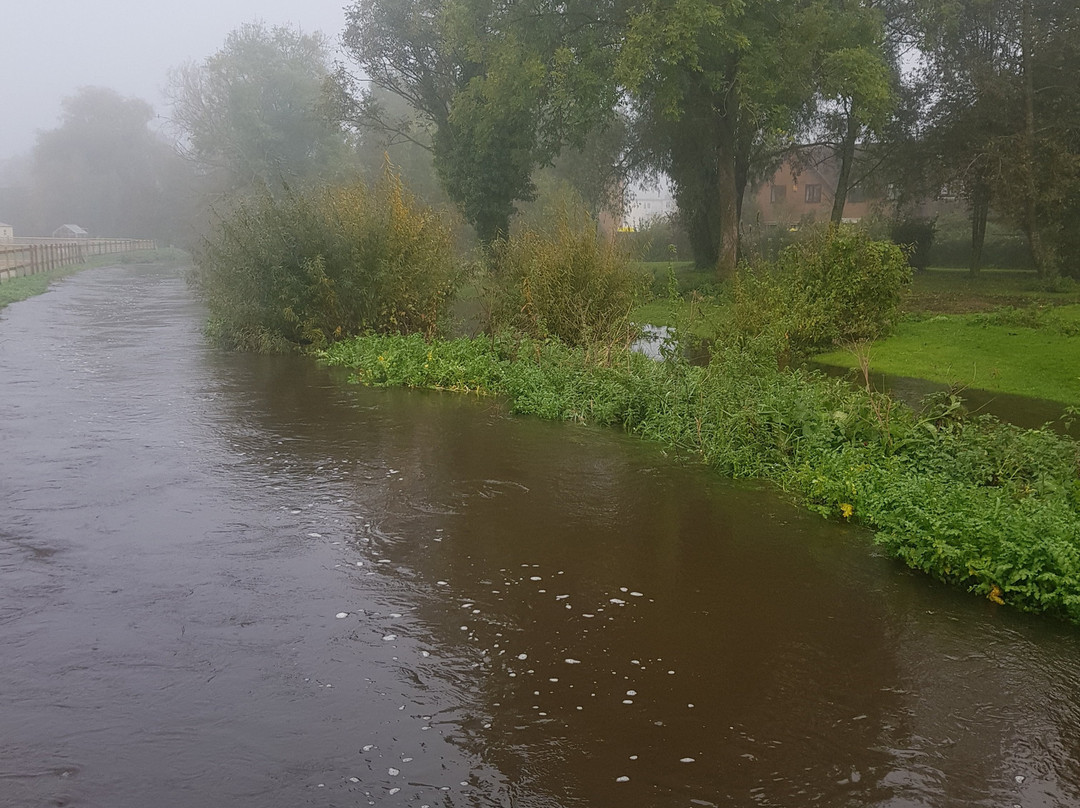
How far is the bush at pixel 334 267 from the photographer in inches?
708

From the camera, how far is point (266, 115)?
191 feet

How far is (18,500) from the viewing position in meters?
8.74

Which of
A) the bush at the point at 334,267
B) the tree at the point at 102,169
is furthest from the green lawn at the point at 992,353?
the tree at the point at 102,169

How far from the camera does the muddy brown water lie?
4645mm

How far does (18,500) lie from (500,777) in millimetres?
6176

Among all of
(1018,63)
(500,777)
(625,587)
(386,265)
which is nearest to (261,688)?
(500,777)

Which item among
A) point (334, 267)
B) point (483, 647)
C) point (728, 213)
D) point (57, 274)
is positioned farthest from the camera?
point (57, 274)

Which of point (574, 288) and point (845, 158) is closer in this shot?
point (574, 288)

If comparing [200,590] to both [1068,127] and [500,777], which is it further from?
[1068,127]

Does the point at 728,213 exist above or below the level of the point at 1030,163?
below

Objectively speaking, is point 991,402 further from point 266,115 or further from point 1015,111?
point 266,115

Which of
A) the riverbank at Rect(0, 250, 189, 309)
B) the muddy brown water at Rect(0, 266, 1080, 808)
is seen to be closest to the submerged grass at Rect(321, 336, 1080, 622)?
the muddy brown water at Rect(0, 266, 1080, 808)

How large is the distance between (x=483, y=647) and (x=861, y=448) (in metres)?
4.75

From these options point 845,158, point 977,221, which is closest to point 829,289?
point 845,158
